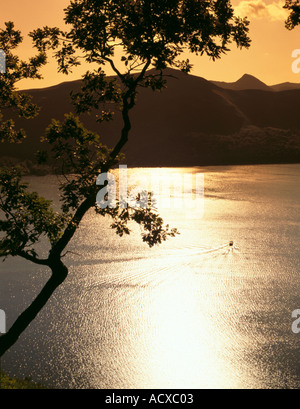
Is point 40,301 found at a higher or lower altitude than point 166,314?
higher

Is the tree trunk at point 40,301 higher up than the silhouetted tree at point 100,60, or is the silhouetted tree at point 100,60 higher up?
the silhouetted tree at point 100,60

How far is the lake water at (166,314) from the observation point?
37812 mm

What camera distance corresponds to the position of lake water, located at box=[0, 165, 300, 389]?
124 feet

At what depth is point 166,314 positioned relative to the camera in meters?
55.7

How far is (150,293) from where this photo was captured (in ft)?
207

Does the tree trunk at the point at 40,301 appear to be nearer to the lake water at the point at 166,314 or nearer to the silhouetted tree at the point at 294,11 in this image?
the lake water at the point at 166,314

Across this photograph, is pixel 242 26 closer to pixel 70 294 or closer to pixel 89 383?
pixel 89 383

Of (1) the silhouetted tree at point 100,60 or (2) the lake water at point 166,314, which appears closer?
(1) the silhouetted tree at point 100,60

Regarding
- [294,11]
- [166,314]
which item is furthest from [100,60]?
[166,314]

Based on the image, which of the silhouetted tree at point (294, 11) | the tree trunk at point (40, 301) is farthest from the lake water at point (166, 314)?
the silhouetted tree at point (294, 11)

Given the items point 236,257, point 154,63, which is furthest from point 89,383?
point 236,257

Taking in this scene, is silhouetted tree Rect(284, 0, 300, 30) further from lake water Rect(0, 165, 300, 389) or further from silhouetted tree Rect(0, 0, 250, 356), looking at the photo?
lake water Rect(0, 165, 300, 389)

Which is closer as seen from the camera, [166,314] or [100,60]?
[100,60]

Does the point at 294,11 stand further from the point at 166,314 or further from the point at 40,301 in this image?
the point at 166,314
